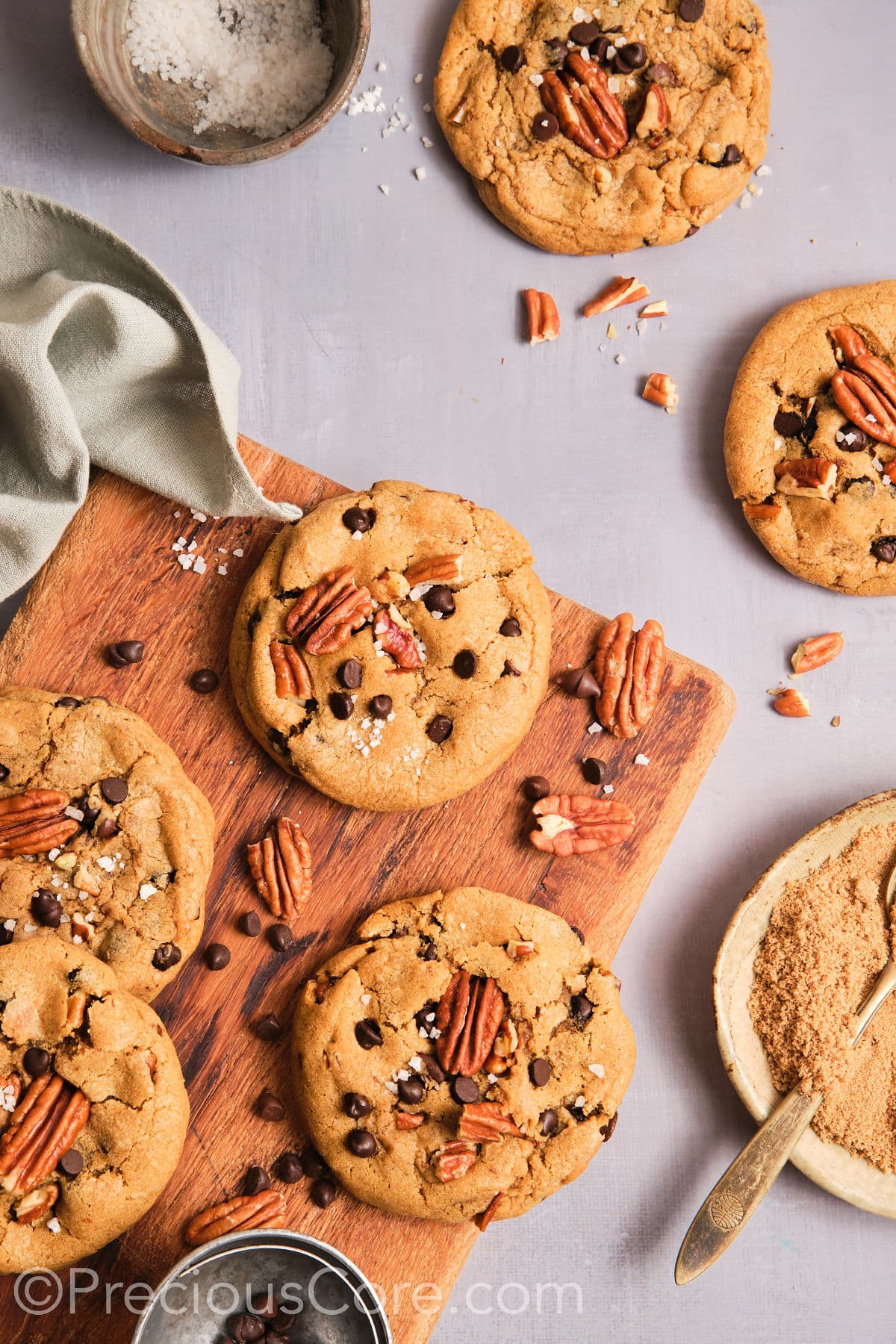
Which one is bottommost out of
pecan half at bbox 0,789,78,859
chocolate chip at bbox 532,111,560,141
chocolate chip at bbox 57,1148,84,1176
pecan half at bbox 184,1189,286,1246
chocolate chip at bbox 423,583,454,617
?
pecan half at bbox 184,1189,286,1246

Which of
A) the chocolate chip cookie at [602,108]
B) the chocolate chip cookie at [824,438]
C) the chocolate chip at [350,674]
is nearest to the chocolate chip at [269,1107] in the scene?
the chocolate chip at [350,674]

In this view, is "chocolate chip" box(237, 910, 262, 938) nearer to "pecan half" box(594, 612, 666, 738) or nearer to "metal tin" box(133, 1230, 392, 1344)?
"metal tin" box(133, 1230, 392, 1344)

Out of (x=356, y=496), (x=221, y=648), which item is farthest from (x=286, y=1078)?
(x=356, y=496)

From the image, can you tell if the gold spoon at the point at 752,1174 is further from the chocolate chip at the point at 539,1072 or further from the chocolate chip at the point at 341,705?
the chocolate chip at the point at 341,705

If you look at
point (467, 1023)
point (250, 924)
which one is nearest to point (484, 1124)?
point (467, 1023)

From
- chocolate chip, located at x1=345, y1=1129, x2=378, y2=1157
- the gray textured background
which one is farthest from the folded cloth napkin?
chocolate chip, located at x1=345, y1=1129, x2=378, y2=1157

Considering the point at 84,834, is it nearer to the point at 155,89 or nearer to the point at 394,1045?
the point at 394,1045
